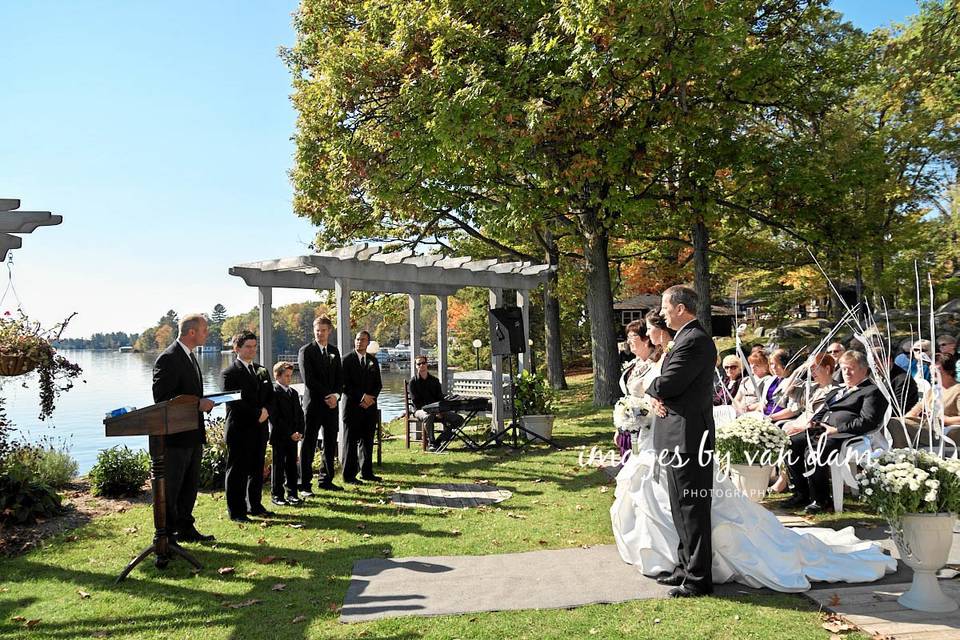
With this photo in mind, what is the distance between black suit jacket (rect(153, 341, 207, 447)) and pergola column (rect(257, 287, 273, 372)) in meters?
4.83

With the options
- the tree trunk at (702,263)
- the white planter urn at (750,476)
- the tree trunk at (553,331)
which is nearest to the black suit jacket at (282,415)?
the white planter urn at (750,476)

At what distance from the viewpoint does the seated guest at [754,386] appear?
8.65 metres

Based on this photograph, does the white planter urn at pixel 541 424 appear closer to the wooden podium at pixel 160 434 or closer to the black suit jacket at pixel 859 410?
the black suit jacket at pixel 859 410

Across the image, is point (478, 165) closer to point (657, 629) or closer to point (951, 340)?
point (951, 340)

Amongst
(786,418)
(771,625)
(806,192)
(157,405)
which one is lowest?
(771,625)

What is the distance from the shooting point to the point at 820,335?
26297 mm

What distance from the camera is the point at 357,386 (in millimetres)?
9266

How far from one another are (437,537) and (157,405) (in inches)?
106

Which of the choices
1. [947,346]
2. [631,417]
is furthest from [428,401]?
[947,346]

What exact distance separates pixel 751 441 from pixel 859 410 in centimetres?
112

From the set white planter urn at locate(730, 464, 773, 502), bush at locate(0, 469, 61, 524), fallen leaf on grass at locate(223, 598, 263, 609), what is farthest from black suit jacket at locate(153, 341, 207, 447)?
white planter urn at locate(730, 464, 773, 502)

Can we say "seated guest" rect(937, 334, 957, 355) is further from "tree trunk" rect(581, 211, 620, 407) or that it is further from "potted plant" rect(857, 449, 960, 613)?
"tree trunk" rect(581, 211, 620, 407)

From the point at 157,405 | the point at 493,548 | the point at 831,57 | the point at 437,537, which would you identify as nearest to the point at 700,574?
the point at 493,548

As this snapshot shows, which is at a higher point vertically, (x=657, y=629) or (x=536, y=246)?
(x=536, y=246)
